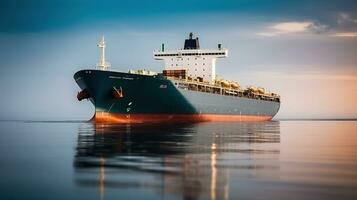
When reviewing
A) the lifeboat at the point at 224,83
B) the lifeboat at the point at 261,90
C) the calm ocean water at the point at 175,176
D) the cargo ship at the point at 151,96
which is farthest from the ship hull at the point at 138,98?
the calm ocean water at the point at 175,176

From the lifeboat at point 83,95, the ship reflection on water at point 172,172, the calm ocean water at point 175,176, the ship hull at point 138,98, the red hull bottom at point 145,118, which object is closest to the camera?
the calm ocean water at point 175,176

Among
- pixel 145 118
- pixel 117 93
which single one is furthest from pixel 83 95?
pixel 145 118

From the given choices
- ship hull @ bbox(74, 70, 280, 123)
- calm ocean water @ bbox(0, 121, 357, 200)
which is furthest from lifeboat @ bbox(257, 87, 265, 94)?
calm ocean water @ bbox(0, 121, 357, 200)

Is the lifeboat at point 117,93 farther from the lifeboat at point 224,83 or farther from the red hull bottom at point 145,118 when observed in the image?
the lifeboat at point 224,83

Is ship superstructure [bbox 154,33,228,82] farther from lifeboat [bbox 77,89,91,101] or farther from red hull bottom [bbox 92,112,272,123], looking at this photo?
lifeboat [bbox 77,89,91,101]

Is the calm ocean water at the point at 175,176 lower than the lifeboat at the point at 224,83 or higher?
lower

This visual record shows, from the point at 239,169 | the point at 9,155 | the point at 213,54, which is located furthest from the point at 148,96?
the point at 239,169

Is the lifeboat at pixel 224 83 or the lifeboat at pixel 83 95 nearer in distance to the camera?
the lifeboat at pixel 83 95

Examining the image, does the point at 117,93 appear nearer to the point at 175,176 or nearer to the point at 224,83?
the point at 224,83

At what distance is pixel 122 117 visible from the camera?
200ft

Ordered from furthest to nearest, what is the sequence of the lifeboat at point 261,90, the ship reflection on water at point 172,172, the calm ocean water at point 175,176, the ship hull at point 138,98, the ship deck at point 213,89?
the lifeboat at point 261,90
the ship deck at point 213,89
the ship hull at point 138,98
the ship reflection on water at point 172,172
the calm ocean water at point 175,176

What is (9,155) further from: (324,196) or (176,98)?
(176,98)

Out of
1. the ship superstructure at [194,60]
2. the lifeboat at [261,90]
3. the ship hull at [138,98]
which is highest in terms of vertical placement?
the ship superstructure at [194,60]

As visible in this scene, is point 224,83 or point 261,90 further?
point 261,90
